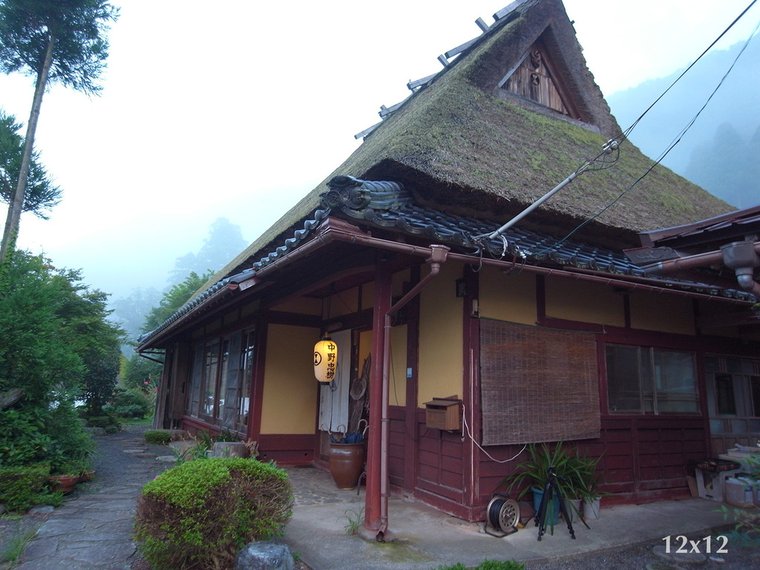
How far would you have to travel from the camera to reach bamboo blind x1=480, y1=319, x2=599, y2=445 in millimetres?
4914

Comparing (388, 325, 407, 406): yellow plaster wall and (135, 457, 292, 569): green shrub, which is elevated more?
(388, 325, 407, 406): yellow plaster wall

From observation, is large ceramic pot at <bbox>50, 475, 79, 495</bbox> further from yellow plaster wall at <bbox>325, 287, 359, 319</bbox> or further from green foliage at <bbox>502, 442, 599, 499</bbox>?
green foliage at <bbox>502, 442, 599, 499</bbox>

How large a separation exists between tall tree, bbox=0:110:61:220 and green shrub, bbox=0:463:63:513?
721cm

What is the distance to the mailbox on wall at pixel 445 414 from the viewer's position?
4.77m

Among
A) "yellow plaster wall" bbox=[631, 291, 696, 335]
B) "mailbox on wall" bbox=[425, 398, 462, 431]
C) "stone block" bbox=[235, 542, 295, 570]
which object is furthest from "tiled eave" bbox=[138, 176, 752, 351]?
"stone block" bbox=[235, 542, 295, 570]

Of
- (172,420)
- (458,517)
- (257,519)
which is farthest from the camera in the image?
(172,420)

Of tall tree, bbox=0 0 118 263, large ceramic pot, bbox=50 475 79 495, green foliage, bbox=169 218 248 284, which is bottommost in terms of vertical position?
large ceramic pot, bbox=50 475 79 495

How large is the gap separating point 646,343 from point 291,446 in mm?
5464

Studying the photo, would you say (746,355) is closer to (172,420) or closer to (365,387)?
(365,387)

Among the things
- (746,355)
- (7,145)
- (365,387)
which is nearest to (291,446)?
(365,387)

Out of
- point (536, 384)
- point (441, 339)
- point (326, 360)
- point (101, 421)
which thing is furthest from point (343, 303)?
point (101, 421)

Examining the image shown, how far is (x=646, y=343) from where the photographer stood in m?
6.29

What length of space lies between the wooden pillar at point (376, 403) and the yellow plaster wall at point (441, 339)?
0.94 m

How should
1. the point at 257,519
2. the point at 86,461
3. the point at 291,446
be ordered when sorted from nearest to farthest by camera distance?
the point at 257,519 → the point at 86,461 → the point at 291,446
